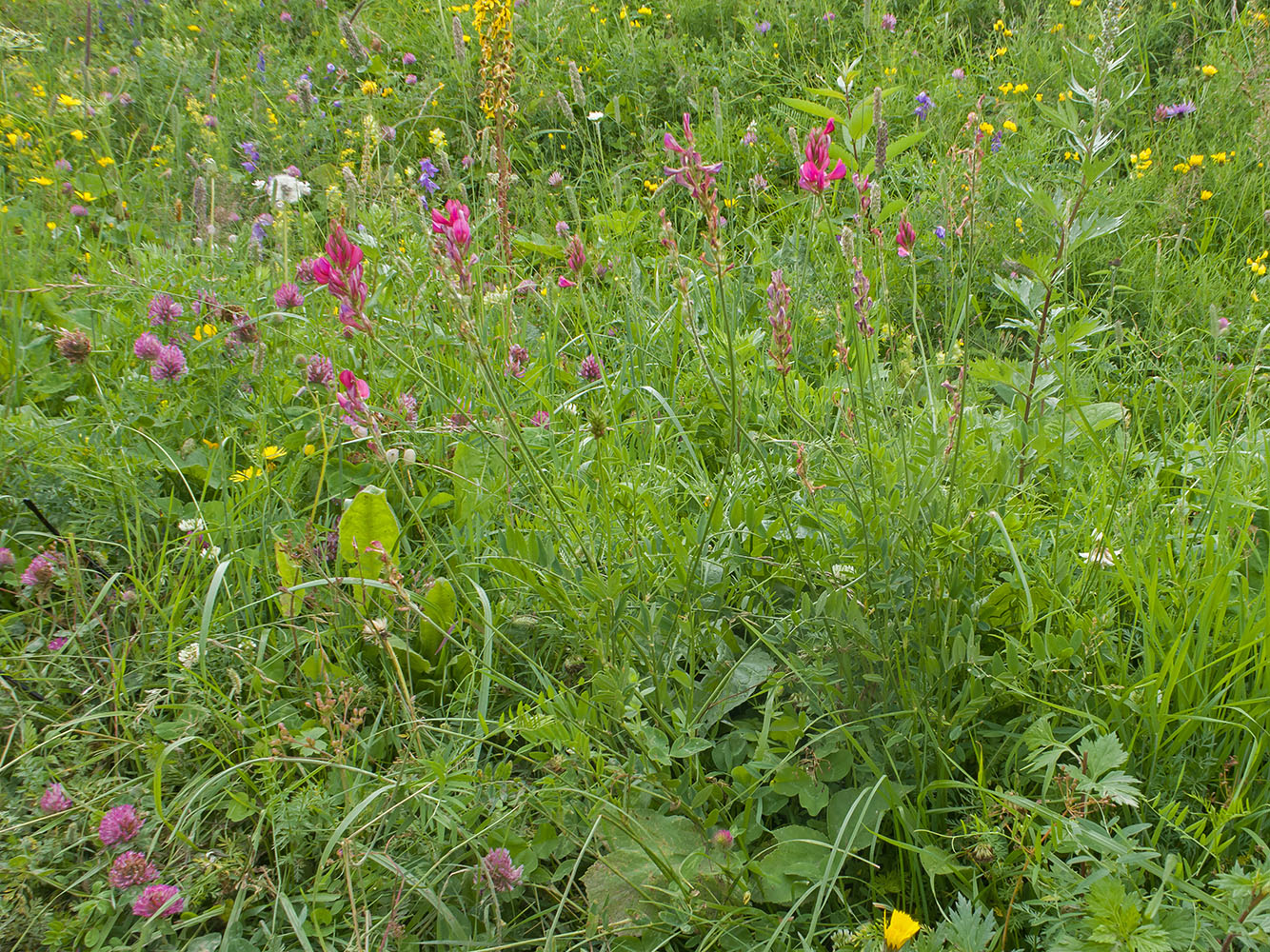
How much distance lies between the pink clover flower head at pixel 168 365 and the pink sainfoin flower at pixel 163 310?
137mm

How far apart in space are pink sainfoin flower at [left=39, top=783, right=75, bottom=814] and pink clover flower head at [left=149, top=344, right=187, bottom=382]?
972 millimetres

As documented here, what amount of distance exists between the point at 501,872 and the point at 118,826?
23.2 inches

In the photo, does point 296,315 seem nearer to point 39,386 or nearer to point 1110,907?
point 39,386

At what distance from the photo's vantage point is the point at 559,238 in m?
2.89

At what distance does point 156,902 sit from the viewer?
1.19m

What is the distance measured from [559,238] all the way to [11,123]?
2.50 metres

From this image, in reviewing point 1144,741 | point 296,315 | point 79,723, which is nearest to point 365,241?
point 296,315

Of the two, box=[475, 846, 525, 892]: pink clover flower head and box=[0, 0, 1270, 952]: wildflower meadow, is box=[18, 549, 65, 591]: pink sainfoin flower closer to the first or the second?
box=[0, 0, 1270, 952]: wildflower meadow

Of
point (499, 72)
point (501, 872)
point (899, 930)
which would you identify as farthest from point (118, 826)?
point (499, 72)

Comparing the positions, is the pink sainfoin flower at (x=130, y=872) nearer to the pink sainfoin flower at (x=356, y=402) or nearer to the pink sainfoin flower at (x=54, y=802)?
the pink sainfoin flower at (x=54, y=802)

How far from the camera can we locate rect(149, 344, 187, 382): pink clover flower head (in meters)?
1.98

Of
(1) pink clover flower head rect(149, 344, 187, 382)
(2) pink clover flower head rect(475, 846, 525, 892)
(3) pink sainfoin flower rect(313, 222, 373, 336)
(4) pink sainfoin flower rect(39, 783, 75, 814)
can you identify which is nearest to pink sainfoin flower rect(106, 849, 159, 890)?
(4) pink sainfoin flower rect(39, 783, 75, 814)

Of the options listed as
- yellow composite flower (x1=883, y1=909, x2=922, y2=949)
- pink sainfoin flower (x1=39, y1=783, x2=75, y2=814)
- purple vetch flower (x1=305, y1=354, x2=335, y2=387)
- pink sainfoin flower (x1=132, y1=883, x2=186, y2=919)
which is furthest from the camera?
purple vetch flower (x1=305, y1=354, x2=335, y2=387)

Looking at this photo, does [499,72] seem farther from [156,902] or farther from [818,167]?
[156,902]
